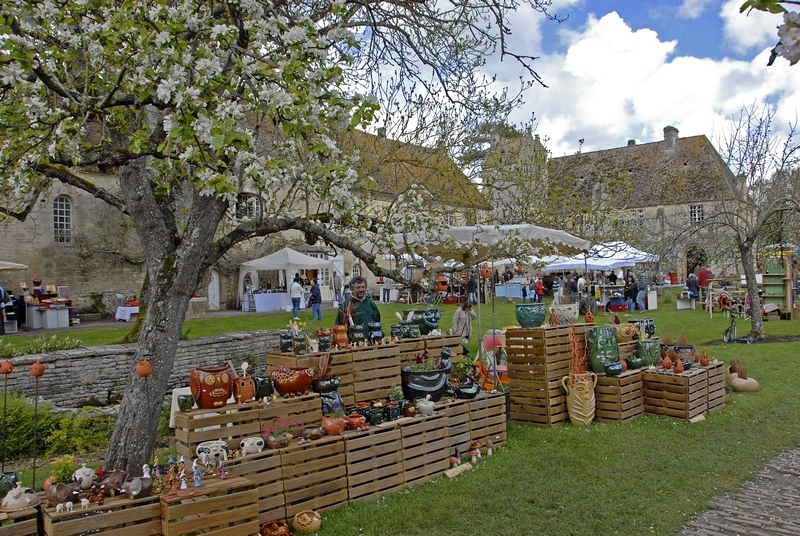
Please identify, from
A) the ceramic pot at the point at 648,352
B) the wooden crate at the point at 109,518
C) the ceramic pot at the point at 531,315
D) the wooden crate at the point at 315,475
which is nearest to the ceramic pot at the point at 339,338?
the wooden crate at the point at 315,475

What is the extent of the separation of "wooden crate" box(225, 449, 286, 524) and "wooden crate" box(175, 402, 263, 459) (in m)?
0.32

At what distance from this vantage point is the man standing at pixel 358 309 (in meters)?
7.32

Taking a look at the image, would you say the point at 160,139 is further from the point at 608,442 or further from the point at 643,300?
the point at 643,300

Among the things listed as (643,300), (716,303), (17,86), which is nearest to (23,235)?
(17,86)

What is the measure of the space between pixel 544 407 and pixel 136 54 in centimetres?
595

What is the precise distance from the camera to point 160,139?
4.79m

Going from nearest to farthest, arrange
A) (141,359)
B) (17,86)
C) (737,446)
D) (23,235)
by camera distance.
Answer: (17,86)
(141,359)
(737,446)
(23,235)

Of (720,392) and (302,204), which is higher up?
(302,204)

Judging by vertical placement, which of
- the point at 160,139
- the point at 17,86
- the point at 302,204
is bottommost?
the point at 160,139

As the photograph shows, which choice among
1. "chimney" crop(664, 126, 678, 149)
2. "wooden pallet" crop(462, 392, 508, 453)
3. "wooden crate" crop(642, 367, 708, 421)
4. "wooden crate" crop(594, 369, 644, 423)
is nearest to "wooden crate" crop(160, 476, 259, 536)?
"wooden pallet" crop(462, 392, 508, 453)

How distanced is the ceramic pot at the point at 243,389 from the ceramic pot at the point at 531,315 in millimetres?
4102

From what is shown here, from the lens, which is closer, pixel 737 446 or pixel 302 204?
pixel 737 446

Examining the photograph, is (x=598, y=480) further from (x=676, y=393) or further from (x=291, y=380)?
(x=291, y=380)

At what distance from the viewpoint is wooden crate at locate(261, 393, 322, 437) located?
5.15 metres
